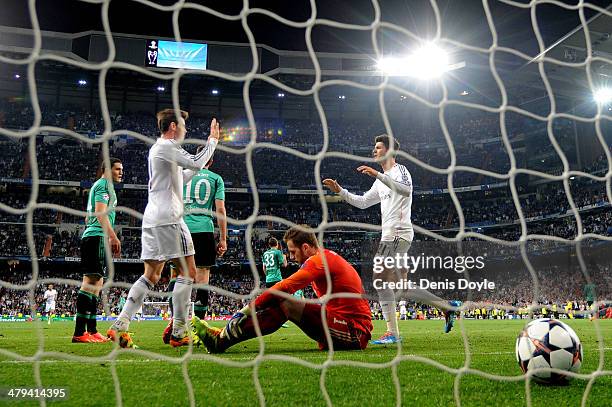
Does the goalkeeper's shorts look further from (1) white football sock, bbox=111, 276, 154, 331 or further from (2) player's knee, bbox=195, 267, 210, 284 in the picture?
(2) player's knee, bbox=195, 267, 210, 284

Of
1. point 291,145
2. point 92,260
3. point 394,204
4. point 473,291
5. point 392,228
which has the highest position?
point 291,145

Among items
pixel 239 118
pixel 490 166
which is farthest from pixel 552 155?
pixel 239 118

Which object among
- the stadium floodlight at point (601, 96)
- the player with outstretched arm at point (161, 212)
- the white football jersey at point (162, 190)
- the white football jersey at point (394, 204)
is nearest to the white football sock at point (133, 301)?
the player with outstretched arm at point (161, 212)

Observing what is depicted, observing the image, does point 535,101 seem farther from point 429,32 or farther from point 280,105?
point 280,105

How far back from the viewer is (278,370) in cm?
315

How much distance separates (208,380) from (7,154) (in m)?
27.1

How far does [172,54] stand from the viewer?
2692 centimetres

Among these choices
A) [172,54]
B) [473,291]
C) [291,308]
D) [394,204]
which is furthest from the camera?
[172,54]

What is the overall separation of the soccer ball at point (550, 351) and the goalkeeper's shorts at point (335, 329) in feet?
4.90

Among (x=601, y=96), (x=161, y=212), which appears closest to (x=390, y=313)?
(x=161, y=212)

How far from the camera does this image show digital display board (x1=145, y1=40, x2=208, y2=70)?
26828mm

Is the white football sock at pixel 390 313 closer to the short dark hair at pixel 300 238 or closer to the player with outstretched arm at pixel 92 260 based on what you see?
Answer: the short dark hair at pixel 300 238

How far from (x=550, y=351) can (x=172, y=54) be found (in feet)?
88.8

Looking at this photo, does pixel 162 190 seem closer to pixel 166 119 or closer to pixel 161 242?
pixel 161 242
